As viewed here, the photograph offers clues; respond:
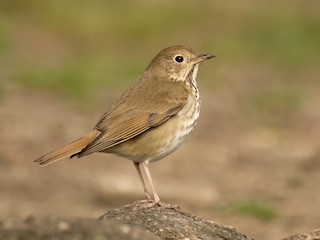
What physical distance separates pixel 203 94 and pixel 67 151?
8.02 m

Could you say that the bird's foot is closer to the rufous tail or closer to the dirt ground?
the rufous tail

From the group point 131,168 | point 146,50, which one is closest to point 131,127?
point 131,168

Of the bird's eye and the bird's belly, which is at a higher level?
the bird's eye

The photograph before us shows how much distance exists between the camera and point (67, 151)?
7766mm

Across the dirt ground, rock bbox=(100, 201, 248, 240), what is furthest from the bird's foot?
the dirt ground

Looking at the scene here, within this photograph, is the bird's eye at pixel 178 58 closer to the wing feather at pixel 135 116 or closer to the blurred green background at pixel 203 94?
the wing feather at pixel 135 116

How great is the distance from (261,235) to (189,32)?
34.8ft

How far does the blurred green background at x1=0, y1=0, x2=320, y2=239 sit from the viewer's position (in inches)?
453

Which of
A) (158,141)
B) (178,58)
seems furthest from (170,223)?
(178,58)

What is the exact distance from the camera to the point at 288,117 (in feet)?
48.5

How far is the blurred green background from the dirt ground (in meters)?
0.02

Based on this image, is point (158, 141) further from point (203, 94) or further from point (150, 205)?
point (203, 94)

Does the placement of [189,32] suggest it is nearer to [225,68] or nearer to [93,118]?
[225,68]

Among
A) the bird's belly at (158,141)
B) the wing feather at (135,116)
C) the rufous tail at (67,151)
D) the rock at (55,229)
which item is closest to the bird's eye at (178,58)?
the wing feather at (135,116)
